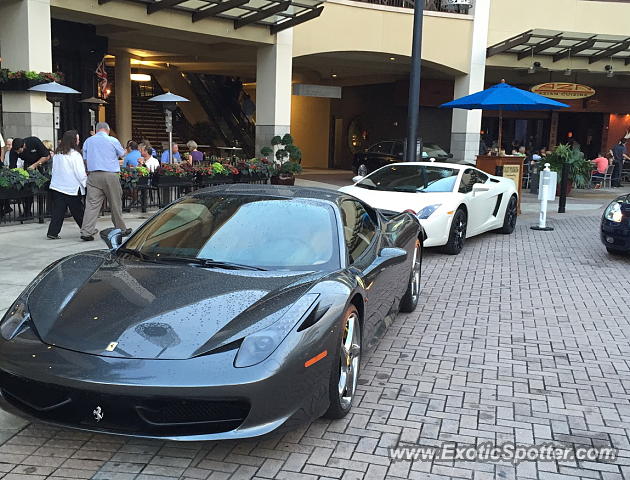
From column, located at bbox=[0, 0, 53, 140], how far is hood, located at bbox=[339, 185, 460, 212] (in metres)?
6.96

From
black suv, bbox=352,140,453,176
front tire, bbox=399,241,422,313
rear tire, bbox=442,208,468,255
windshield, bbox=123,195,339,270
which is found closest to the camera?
windshield, bbox=123,195,339,270

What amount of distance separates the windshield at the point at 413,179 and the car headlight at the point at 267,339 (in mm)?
6726

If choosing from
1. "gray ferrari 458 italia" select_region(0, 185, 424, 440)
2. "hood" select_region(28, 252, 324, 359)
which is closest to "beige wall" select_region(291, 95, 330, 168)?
"gray ferrari 458 italia" select_region(0, 185, 424, 440)

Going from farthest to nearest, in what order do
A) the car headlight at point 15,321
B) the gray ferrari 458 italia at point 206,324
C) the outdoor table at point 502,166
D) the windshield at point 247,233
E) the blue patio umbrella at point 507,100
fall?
the outdoor table at point 502,166
the blue patio umbrella at point 507,100
the windshield at point 247,233
the car headlight at point 15,321
the gray ferrari 458 italia at point 206,324

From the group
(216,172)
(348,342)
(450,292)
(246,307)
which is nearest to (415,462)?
(348,342)

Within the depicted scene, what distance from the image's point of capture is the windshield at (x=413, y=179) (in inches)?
396

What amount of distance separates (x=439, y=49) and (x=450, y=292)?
15.4m

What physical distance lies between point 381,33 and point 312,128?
1225cm

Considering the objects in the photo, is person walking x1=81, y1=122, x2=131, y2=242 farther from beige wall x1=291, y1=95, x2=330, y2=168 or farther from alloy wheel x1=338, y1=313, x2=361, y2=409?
beige wall x1=291, y1=95, x2=330, y2=168

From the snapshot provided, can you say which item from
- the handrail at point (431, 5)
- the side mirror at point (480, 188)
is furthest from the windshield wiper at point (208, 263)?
the handrail at point (431, 5)

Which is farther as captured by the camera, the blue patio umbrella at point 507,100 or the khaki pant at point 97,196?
the blue patio umbrella at point 507,100

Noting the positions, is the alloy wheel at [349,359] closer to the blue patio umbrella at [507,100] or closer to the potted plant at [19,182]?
the potted plant at [19,182]

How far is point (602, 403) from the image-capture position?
448 cm

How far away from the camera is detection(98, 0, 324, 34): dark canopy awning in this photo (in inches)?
591
